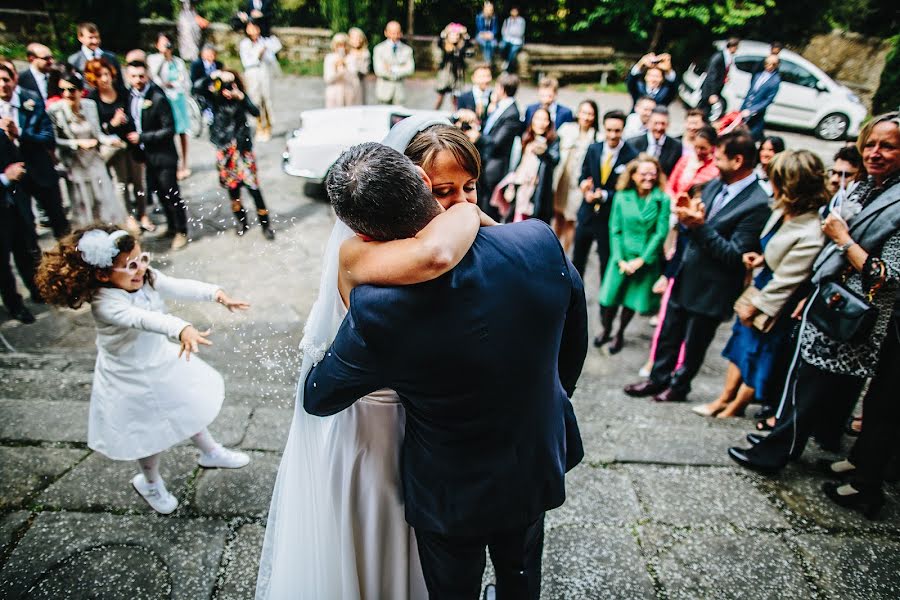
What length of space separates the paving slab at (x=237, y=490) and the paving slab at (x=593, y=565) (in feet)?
4.25

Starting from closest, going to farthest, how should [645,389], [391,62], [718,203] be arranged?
[718,203], [645,389], [391,62]

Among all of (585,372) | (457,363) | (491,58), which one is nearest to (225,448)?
(457,363)

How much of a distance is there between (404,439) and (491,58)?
1424cm

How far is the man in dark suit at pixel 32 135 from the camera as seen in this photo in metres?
5.01

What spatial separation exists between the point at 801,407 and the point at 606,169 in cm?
299

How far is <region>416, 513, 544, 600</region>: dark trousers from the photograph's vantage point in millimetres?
1782

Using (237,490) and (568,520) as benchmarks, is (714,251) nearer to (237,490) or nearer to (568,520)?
(568,520)

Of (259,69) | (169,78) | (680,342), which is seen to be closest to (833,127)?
(680,342)

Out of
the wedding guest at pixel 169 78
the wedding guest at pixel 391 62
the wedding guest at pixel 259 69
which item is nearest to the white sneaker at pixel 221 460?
the wedding guest at pixel 169 78

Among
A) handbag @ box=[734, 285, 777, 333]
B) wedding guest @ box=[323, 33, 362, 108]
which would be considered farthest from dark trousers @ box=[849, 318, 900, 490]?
wedding guest @ box=[323, 33, 362, 108]

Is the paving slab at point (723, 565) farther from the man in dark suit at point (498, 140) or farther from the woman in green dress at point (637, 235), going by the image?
the man in dark suit at point (498, 140)

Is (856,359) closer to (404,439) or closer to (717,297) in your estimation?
(717,297)

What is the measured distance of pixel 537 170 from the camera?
18.7 ft

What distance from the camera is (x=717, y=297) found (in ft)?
12.5
